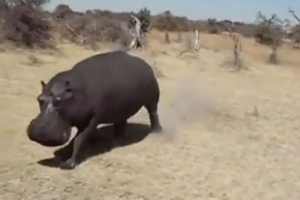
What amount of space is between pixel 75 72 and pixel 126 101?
91 centimetres

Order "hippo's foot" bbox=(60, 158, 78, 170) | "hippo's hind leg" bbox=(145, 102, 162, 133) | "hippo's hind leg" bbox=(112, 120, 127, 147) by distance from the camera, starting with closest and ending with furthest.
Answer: "hippo's foot" bbox=(60, 158, 78, 170)
"hippo's hind leg" bbox=(112, 120, 127, 147)
"hippo's hind leg" bbox=(145, 102, 162, 133)

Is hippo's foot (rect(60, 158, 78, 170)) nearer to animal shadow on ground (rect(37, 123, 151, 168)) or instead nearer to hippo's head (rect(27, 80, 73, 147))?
animal shadow on ground (rect(37, 123, 151, 168))

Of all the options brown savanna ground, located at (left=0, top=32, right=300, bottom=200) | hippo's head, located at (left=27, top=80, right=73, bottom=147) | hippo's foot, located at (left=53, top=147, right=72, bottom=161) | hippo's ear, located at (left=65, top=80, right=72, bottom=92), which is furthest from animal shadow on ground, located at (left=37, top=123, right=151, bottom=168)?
hippo's ear, located at (left=65, top=80, right=72, bottom=92)

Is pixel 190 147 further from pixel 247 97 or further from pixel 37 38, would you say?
Result: pixel 37 38

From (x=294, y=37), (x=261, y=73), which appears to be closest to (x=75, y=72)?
(x=261, y=73)

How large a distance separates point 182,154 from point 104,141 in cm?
119

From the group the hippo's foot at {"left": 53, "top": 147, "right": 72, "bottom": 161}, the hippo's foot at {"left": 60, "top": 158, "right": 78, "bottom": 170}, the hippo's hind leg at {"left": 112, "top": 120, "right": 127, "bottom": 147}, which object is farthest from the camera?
the hippo's hind leg at {"left": 112, "top": 120, "right": 127, "bottom": 147}

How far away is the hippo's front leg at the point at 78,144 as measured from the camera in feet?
28.4

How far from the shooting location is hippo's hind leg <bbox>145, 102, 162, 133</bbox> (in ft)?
35.3

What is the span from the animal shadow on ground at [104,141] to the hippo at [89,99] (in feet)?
0.47

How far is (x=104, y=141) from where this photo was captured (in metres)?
10.1

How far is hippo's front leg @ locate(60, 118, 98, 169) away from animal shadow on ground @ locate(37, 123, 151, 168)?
0.14 m

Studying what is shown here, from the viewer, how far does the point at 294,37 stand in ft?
129

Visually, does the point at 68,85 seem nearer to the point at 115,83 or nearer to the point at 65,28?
the point at 115,83
